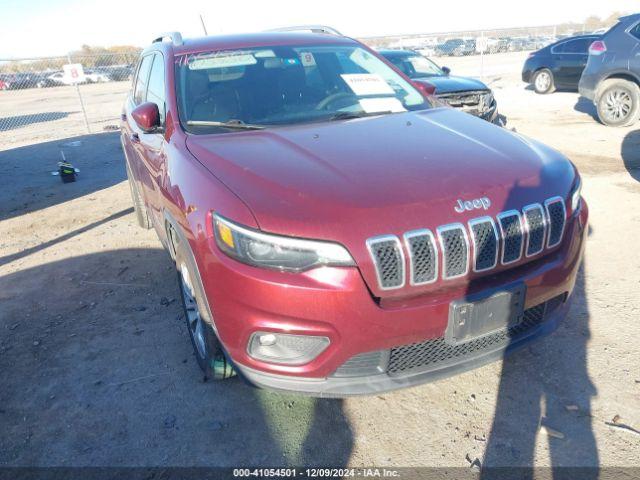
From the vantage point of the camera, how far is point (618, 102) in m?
8.80

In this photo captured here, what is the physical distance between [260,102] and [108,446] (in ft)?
7.03

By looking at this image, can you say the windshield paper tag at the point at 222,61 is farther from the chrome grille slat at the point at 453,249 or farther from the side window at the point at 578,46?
the side window at the point at 578,46

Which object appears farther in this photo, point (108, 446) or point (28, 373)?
point (28, 373)

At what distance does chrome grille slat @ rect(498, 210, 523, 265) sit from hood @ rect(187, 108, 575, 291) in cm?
4

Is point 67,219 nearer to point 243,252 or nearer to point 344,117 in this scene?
point 344,117

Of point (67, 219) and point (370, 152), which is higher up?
point (370, 152)

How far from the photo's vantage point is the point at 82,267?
4.55 m

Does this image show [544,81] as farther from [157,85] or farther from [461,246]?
[461,246]

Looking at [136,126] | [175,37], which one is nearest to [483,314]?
[175,37]

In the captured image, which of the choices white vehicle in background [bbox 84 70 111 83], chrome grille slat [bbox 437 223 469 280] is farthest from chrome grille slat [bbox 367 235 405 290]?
white vehicle in background [bbox 84 70 111 83]

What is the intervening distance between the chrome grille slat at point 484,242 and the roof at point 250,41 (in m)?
2.31

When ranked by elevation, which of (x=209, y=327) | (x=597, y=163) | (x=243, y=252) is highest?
(x=243, y=252)

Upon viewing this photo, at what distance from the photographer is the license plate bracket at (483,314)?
2.02 metres

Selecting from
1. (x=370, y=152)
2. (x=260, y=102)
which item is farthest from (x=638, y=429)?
(x=260, y=102)
